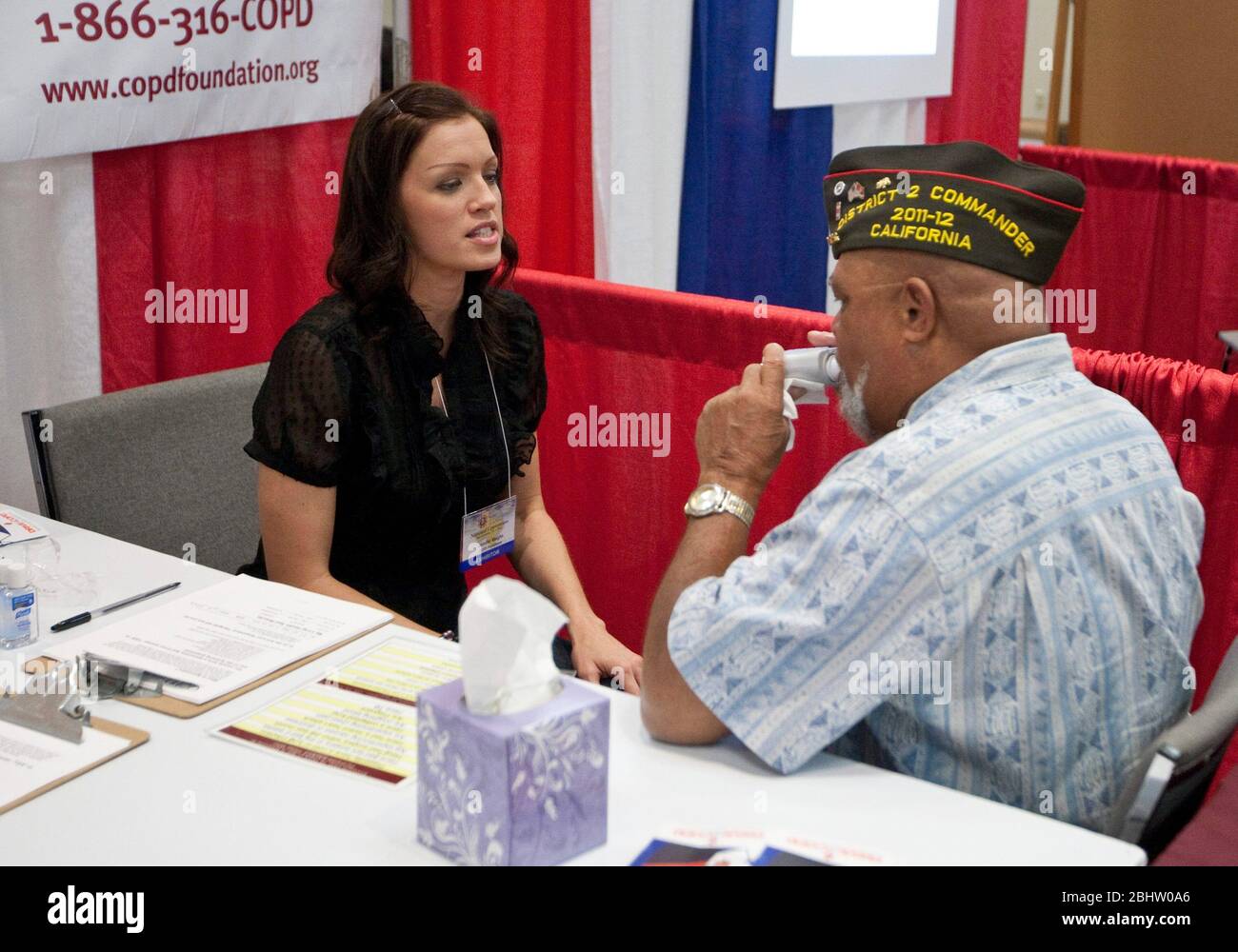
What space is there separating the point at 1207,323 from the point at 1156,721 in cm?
339

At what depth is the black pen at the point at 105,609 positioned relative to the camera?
1.86 meters

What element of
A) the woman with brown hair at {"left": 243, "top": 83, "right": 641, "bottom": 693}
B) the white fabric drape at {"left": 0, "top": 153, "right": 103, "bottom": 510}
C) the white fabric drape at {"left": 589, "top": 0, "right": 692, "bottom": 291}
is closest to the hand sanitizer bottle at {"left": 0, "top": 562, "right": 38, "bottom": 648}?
the woman with brown hair at {"left": 243, "top": 83, "right": 641, "bottom": 693}

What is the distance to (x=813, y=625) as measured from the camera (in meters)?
1.40

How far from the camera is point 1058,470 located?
144cm

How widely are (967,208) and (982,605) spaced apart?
1.50 feet

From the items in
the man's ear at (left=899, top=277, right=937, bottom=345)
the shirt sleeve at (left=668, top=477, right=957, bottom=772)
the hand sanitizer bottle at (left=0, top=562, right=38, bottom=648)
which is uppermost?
the man's ear at (left=899, top=277, right=937, bottom=345)

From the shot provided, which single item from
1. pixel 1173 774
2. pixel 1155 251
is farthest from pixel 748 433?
pixel 1155 251

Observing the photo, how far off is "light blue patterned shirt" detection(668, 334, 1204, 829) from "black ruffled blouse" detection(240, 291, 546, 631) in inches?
36.9

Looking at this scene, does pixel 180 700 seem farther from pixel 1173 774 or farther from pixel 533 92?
pixel 533 92

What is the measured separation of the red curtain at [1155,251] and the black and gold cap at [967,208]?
3.16 m

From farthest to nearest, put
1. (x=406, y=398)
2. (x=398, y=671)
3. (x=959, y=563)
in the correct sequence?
(x=406, y=398), (x=398, y=671), (x=959, y=563)

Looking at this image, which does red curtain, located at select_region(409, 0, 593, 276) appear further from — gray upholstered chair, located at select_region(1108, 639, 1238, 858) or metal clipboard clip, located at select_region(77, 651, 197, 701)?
gray upholstered chair, located at select_region(1108, 639, 1238, 858)

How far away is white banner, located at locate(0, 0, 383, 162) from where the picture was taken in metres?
2.53

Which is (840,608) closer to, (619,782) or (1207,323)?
(619,782)
